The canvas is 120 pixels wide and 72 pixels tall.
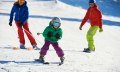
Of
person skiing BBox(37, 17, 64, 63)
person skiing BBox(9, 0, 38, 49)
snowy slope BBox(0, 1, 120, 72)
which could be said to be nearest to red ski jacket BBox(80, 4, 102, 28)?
snowy slope BBox(0, 1, 120, 72)

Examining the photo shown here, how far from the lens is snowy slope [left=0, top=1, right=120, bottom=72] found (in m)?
11.5

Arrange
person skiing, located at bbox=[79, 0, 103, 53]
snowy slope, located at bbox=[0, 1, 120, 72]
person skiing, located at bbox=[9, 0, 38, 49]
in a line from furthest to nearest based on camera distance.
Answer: person skiing, located at bbox=[79, 0, 103, 53], person skiing, located at bbox=[9, 0, 38, 49], snowy slope, located at bbox=[0, 1, 120, 72]

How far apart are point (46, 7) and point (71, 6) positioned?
1.93m

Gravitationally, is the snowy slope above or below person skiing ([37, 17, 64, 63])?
below

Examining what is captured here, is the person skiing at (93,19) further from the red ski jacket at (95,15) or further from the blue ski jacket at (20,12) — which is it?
the blue ski jacket at (20,12)

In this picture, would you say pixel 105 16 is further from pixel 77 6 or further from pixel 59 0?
pixel 59 0

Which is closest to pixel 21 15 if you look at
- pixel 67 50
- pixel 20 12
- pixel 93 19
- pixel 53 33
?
pixel 20 12

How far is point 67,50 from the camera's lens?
1413 cm

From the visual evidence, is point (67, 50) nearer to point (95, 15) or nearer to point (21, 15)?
point (95, 15)

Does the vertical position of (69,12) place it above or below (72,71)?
below

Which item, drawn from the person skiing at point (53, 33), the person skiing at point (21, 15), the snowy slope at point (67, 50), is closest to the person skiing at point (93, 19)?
Result: the snowy slope at point (67, 50)

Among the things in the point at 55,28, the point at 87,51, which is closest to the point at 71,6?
the point at 87,51

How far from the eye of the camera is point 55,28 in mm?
11812

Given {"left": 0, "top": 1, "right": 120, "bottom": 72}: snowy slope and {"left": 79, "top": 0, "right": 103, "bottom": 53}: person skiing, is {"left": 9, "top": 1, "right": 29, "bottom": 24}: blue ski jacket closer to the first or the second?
{"left": 0, "top": 1, "right": 120, "bottom": 72}: snowy slope
